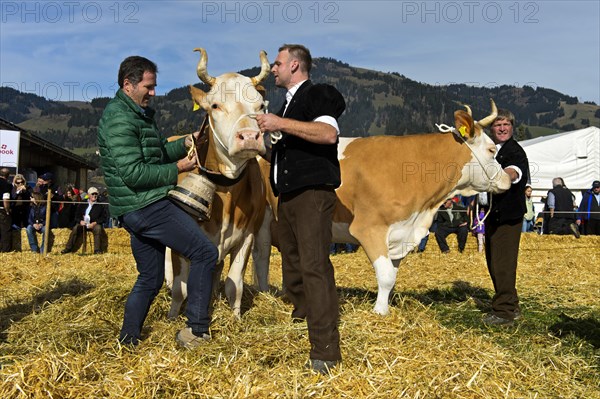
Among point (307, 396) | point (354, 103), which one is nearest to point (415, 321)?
point (307, 396)

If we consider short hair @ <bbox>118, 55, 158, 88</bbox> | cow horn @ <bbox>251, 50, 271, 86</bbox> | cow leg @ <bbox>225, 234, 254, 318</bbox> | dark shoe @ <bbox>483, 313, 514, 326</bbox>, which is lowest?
dark shoe @ <bbox>483, 313, 514, 326</bbox>

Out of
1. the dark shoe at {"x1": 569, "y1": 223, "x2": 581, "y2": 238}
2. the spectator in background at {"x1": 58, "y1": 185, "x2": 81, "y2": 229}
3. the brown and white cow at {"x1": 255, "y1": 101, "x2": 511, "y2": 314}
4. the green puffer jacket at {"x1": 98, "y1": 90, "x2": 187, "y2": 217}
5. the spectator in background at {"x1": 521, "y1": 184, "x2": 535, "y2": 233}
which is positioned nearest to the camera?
the green puffer jacket at {"x1": 98, "y1": 90, "x2": 187, "y2": 217}

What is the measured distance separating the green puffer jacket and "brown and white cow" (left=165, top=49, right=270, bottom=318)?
566mm

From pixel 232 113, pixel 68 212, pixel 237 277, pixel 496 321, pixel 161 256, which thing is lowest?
pixel 496 321

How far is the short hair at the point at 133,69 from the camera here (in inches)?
161

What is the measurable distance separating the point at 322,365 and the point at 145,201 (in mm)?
1640

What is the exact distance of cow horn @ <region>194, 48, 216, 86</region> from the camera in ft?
15.3

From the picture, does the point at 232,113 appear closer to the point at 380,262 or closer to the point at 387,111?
the point at 380,262

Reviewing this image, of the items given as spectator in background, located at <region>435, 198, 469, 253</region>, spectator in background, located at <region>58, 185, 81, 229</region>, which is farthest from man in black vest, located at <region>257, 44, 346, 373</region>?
spectator in background, located at <region>58, 185, 81, 229</region>

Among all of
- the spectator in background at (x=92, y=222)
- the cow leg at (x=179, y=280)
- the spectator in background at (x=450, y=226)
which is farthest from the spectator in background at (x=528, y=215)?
the cow leg at (x=179, y=280)

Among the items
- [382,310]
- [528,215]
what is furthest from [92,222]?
[528,215]

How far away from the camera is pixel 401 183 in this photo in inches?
227

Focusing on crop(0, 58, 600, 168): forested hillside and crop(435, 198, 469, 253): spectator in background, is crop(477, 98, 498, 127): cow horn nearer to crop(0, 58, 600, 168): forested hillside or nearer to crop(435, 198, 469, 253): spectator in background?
crop(435, 198, 469, 253): spectator in background

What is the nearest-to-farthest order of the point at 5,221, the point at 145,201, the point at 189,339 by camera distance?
the point at 145,201
the point at 189,339
the point at 5,221
